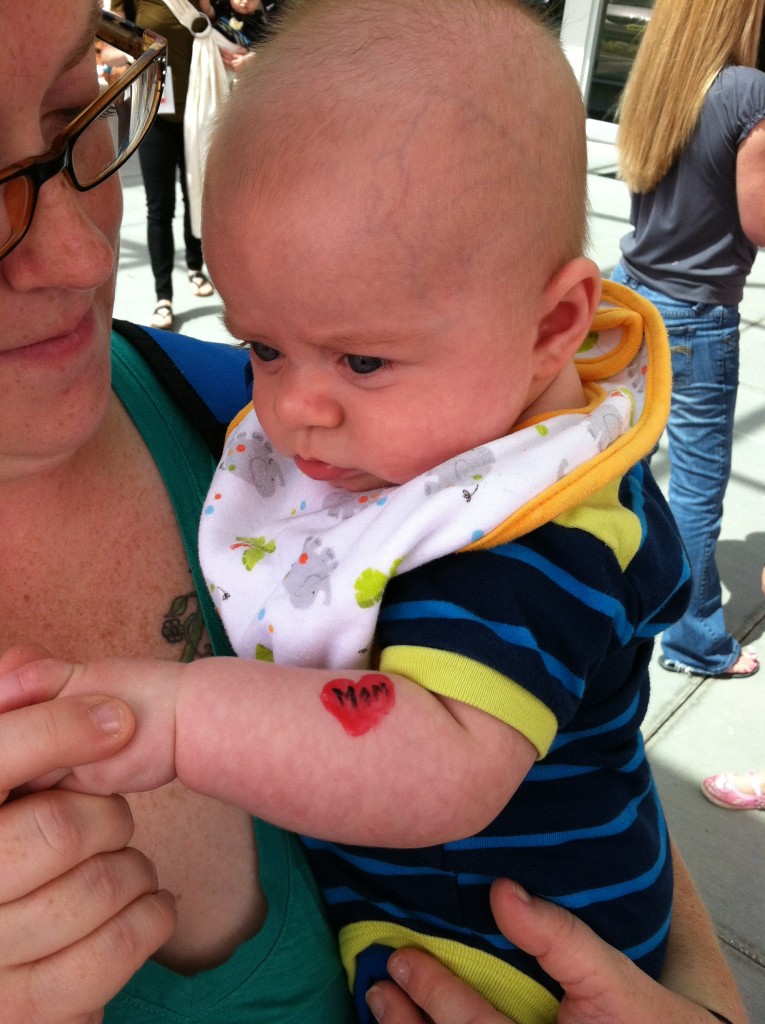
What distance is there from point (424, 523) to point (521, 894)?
0.51 meters

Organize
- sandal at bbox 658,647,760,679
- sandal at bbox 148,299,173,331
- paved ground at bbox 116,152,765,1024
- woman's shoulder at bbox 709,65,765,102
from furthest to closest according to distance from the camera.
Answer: sandal at bbox 148,299,173,331
sandal at bbox 658,647,760,679
woman's shoulder at bbox 709,65,765,102
paved ground at bbox 116,152,765,1024

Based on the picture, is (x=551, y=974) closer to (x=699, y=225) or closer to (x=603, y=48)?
(x=699, y=225)

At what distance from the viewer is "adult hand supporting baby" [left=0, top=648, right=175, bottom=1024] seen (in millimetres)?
867

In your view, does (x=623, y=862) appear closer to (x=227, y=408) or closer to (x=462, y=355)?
(x=462, y=355)

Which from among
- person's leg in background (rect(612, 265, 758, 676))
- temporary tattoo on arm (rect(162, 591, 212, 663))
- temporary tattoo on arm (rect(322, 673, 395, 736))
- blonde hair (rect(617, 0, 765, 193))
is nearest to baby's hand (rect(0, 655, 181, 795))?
temporary tattoo on arm (rect(322, 673, 395, 736))

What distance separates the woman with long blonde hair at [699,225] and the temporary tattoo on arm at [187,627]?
244 cm

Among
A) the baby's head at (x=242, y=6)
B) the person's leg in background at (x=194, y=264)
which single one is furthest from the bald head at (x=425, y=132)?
the person's leg in background at (x=194, y=264)

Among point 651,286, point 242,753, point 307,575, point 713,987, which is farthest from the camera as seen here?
point 651,286

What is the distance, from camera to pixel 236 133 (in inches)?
45.2

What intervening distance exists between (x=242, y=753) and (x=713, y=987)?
2.90ft

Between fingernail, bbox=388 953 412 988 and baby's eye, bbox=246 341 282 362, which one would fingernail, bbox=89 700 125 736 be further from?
fingernail, bbox=388 953 412 988

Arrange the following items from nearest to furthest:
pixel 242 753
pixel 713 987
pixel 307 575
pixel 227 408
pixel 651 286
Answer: pixel 242 753 < pixel 307 575 < pixel 713 987 < pixel 227 408 < pixel 651 286

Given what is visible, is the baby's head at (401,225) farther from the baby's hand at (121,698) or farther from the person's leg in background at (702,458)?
the person's leg in background at (702,458)

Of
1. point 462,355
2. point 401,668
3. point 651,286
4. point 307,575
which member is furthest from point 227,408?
point 651,286
